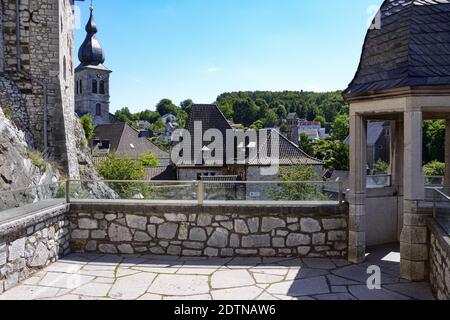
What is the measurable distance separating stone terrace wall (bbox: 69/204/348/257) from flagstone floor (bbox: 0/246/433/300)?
0.21 meters

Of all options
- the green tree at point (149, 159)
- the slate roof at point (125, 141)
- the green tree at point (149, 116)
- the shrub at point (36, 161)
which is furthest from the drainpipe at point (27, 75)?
the green tree at point (149, 116)

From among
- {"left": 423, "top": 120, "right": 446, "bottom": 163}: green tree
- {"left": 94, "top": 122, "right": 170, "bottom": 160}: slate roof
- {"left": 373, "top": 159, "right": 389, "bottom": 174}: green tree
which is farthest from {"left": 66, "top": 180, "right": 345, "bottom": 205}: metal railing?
{"left": 94, "top": 122, "right": 170, "bottom": 160}: slate roof

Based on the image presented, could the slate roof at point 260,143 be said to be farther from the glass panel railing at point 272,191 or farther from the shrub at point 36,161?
the glass panel railing at point 272,191

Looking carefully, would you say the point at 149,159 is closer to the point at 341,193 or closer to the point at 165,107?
the point at 341,193

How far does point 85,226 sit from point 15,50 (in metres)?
11.9

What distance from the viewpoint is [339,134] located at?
254 ft

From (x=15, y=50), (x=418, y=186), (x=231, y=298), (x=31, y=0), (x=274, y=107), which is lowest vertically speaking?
(x=231, y=298)

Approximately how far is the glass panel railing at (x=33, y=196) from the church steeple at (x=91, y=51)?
5978 centimetres

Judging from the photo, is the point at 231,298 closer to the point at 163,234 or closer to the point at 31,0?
the point at 163,234

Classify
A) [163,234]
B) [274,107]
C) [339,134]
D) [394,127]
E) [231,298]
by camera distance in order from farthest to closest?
[274,107], [339,134], [394,127], [163,234], [231,298]

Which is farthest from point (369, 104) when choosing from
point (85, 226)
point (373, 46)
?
point (85, 226)

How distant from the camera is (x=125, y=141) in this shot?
2136 inches

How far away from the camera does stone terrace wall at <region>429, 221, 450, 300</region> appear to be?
14.6ft

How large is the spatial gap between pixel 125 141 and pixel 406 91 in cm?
5112
